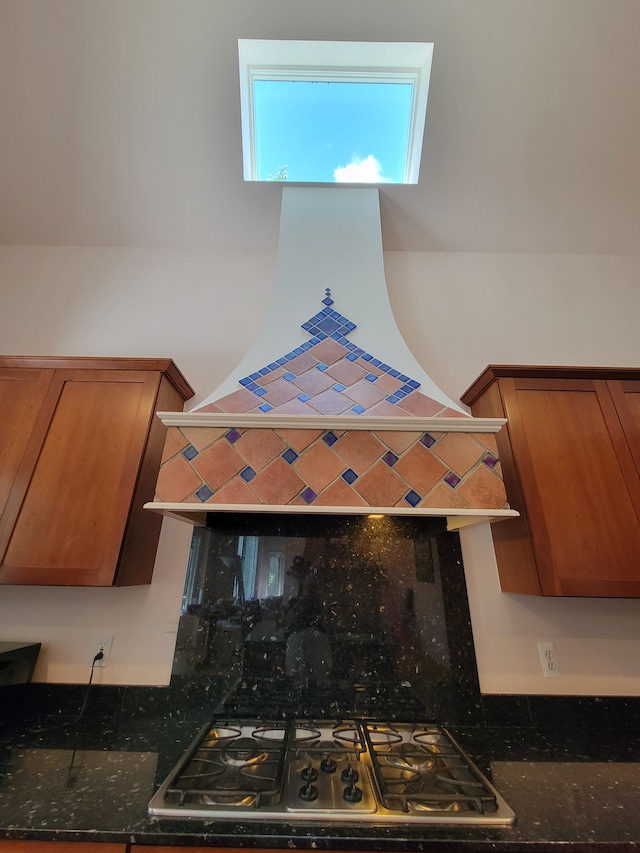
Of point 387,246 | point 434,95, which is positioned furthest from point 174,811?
point 434,95

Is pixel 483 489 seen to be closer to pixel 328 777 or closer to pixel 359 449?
pixel 359 449

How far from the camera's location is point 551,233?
6.84ft

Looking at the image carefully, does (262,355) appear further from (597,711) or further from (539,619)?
(597,711)

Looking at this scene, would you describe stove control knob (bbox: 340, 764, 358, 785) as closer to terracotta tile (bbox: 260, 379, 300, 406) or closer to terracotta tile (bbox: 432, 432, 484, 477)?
terracotta tile (bbox: 432, 432, 484, 477)

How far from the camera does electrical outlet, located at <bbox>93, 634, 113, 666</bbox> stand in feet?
4.58

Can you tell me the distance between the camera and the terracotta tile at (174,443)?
109cm

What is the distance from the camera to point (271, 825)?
80 centimetres

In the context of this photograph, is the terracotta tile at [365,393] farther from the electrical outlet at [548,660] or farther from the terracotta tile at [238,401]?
the electrical outlet at [548,660]

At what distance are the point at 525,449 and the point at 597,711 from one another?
100 cm

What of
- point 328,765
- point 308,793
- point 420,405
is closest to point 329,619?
point 328,765

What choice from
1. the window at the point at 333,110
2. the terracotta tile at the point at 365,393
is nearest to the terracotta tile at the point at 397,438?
the terracotta tile at the point at 365,393

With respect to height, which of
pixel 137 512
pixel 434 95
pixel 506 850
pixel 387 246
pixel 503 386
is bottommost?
pixel 506 850

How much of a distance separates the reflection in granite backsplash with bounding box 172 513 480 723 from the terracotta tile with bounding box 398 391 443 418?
1.88 ft

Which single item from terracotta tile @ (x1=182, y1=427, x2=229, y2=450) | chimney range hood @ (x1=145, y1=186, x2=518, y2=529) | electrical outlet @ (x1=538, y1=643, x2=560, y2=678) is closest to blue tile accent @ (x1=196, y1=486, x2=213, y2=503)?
chimney range hood @ (x1=145, y1=186, x2=518, y2=529)
